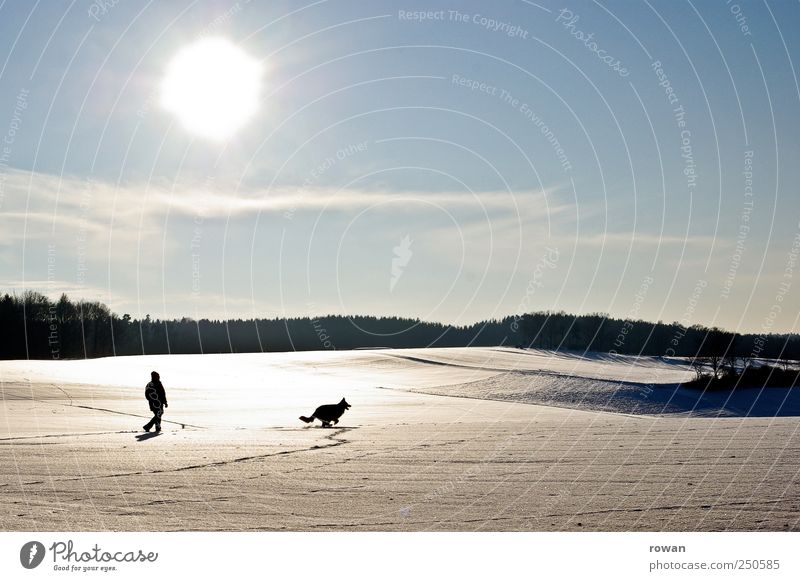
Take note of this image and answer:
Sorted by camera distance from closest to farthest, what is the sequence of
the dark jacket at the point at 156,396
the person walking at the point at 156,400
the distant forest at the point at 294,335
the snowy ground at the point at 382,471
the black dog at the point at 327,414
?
1. the snowy ground at the point at 382,471
2. the person walking at the point at 156,400
3. the dark jacket at the point at 156,396
4. the black dog at the point at 327,414
5. the distant forest at the point at 294,335

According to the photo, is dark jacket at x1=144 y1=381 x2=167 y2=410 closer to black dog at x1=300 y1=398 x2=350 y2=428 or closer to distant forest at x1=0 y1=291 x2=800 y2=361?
black dog at x1=300 y1=398 x2=350 y2=428

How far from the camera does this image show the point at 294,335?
317 feet

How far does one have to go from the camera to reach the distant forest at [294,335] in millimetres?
77500

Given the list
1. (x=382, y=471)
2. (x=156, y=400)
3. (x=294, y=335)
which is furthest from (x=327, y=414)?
(x=294, y=335)

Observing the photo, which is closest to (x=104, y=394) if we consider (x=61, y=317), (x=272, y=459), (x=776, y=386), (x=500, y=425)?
(x=500, y=425)

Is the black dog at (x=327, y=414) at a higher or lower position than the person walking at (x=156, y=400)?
lower

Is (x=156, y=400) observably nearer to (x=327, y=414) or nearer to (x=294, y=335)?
(x=327, y=414)

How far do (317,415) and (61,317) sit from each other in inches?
2752

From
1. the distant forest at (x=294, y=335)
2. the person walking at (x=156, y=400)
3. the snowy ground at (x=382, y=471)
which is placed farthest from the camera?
the distant forest at (x=294, y=335)

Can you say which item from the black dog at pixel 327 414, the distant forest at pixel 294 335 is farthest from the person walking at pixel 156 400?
the distant forest at pixel 294 335

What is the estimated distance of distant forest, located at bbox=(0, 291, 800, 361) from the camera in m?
77.5

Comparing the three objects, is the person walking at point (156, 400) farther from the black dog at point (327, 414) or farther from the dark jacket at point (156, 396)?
the black dog at point (327, 414)

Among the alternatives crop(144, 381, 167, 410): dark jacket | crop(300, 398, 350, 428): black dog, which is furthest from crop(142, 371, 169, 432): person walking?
crop(300, 398, 350, 428): black dog

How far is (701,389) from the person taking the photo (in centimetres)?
4341
